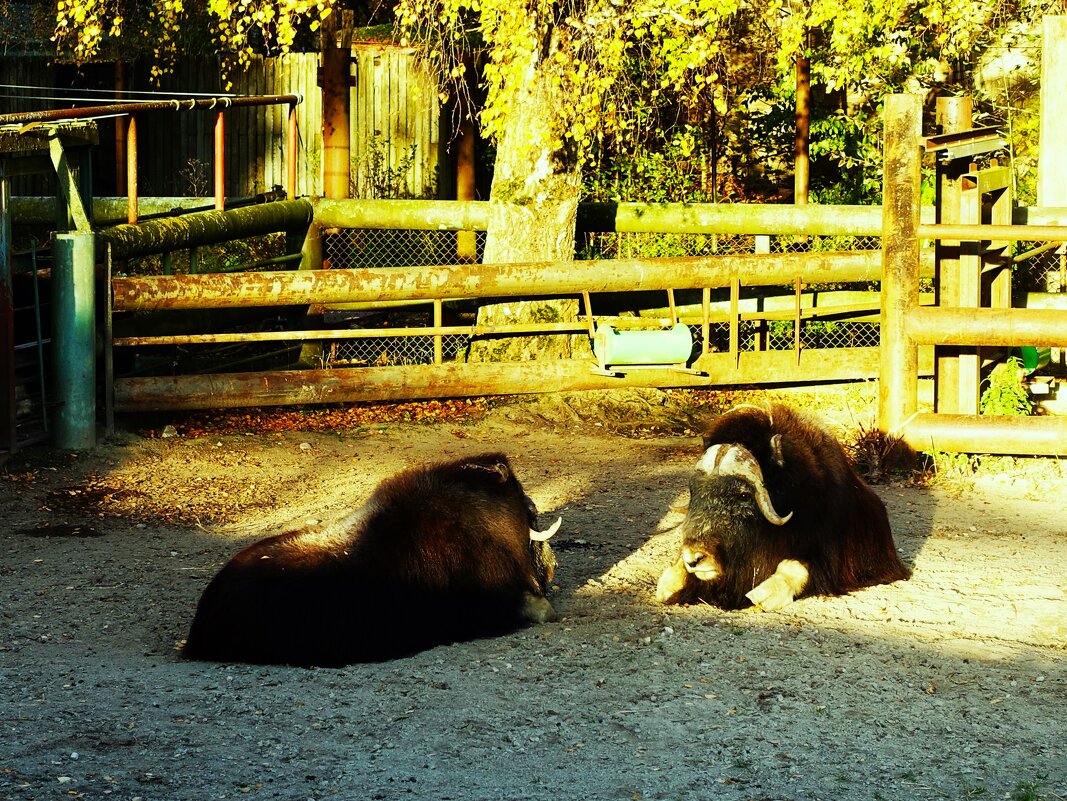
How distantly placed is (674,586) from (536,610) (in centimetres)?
71

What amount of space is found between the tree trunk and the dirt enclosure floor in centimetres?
316

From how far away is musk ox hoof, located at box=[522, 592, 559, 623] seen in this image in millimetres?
6297

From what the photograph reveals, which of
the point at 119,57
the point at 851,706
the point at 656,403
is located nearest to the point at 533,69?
the point at 656,403

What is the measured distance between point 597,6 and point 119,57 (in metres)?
8.61

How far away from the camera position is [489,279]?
10922 millimetres

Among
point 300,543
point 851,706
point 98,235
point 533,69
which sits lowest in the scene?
point 851,706

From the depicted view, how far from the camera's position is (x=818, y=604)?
6684 mm

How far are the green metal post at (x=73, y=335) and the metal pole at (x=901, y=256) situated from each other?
17.1 feet

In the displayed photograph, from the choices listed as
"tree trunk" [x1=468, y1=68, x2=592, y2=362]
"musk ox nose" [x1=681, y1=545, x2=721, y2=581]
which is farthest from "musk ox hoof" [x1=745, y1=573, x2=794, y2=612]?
"tree trunk" [x1=468, y1=68, x2=592, y2=362]

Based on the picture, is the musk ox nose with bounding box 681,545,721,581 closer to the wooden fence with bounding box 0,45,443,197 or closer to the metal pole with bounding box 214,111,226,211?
the metal pole with bounding box 214,111,226,211

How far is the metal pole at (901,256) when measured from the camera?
9.59 metres

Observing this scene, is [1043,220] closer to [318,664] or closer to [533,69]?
[533,69]

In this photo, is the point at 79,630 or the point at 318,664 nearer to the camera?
the point at 318,664

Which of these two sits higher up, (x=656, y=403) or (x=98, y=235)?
(x=98, y=235)
